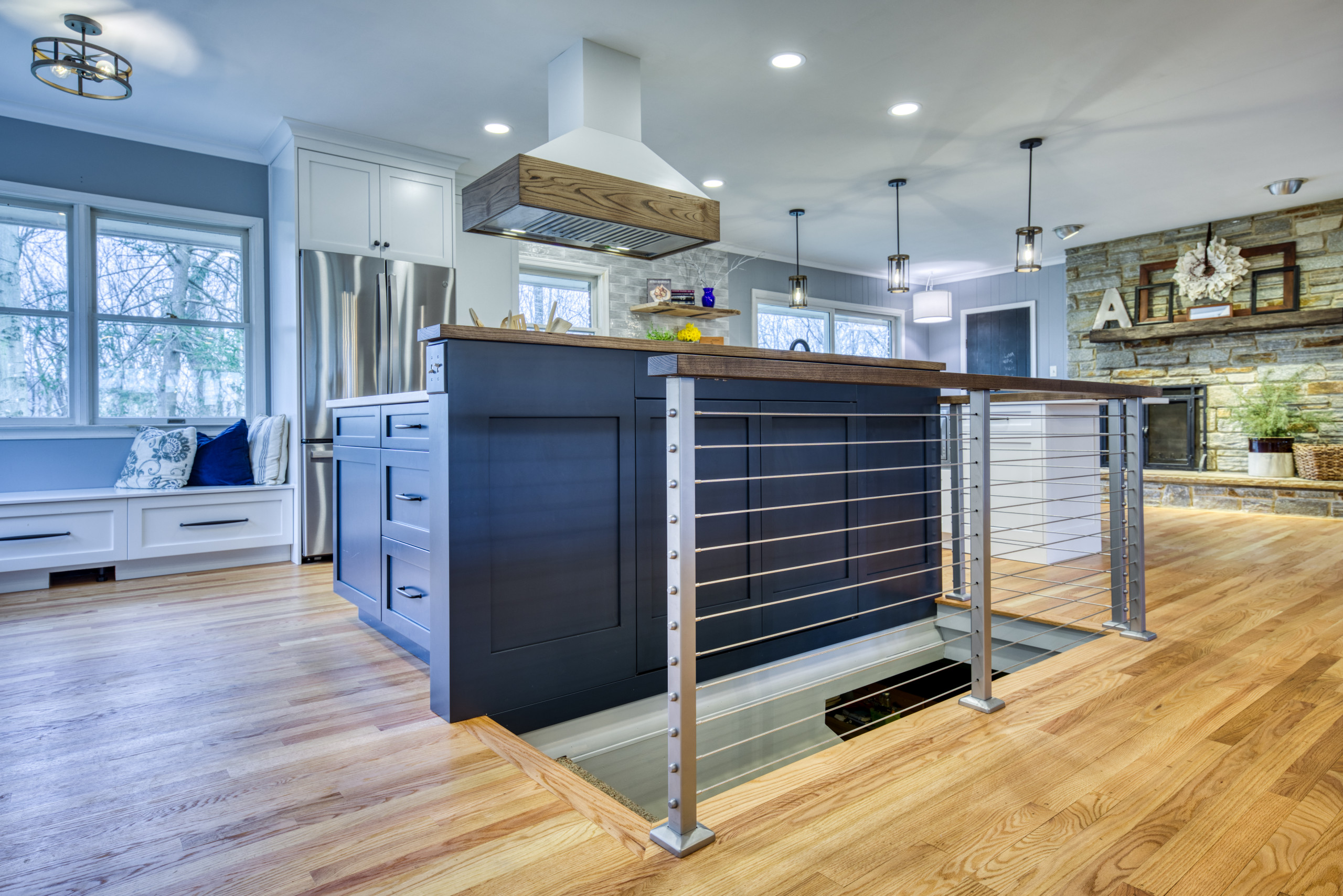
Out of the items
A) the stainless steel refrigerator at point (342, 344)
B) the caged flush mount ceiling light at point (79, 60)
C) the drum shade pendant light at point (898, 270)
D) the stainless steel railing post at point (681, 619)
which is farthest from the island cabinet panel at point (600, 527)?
the drum shade pendant light at point (898, 270)

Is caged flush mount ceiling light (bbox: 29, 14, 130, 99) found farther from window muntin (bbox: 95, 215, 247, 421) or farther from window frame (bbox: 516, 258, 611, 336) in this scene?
window frame (bbox: 516, 258, 611, 336)

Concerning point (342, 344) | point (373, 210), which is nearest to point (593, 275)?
point (373, 210)

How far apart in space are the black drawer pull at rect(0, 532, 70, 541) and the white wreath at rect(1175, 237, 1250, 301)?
809 cm

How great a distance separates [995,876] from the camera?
116 cm

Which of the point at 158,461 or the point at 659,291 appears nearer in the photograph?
the point at 158,461

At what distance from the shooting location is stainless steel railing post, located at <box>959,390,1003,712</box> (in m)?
1.83

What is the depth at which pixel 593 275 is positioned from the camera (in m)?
5.99

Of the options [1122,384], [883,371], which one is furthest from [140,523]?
[1122,384]

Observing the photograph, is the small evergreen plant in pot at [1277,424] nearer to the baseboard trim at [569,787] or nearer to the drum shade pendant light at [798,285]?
the drum shade pendant light at [798,285]

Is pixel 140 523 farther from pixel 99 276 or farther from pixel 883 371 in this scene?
pixel 883 371

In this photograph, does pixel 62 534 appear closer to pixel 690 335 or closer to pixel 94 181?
pixel 94 181

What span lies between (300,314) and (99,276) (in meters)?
1.17

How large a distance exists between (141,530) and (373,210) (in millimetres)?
2119

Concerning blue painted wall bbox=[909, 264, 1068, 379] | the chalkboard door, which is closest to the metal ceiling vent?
blue painted wall bbox=[909, 264, 1068, 379]
